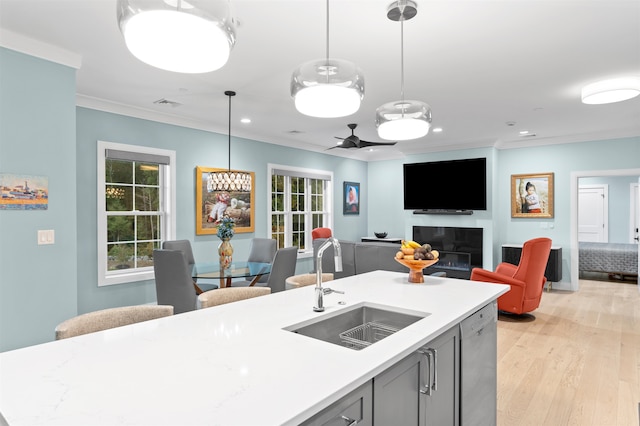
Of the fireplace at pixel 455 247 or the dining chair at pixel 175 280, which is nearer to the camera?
the dining chair at pixel 175 280

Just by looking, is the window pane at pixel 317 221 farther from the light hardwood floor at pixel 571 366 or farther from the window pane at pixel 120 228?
the light hardwood floor at pixel 571 366

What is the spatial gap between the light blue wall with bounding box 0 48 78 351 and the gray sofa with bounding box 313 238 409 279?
2722mm

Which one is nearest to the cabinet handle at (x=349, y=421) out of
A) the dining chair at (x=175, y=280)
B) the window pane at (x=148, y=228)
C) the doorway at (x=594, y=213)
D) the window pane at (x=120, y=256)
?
the dining chair at (x=175, y=280)

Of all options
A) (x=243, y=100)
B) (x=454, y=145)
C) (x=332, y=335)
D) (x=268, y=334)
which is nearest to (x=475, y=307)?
(x=332, y=335)

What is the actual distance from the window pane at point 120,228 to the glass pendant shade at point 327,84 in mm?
3751

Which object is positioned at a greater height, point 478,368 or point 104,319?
point 104,319

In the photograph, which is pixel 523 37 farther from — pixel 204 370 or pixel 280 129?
pixel 280 129

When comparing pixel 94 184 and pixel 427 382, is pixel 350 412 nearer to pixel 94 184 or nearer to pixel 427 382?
pixel 427 382

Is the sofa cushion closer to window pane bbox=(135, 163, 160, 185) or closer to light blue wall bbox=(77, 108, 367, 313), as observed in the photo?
light blue wall bbox=(77, 108, 367, 313)

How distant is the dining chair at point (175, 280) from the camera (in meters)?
3.38

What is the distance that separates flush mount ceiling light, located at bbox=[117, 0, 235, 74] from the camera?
1.04m

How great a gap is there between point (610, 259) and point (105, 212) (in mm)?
8549

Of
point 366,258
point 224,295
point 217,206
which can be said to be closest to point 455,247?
point 366,258

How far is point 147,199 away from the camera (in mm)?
4973
